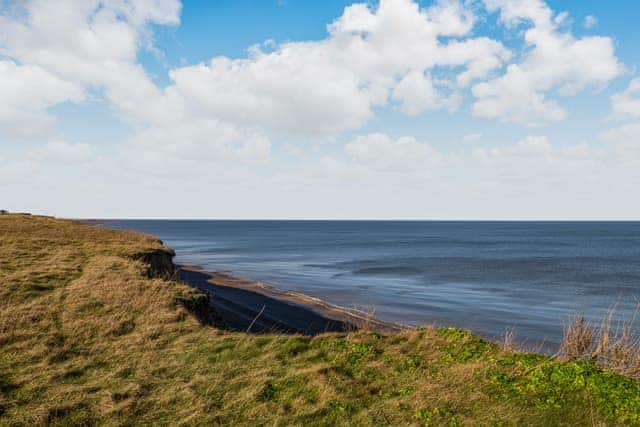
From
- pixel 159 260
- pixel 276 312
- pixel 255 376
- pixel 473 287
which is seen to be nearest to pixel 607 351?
pixel 255 376

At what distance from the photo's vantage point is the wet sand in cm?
2698

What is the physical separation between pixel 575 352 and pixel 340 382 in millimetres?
8049

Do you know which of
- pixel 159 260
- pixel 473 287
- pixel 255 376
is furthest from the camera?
pixel 473 287

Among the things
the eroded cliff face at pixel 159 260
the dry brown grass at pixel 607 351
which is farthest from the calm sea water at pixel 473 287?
the dry brown grass at pixel 607 351

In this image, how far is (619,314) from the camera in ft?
120

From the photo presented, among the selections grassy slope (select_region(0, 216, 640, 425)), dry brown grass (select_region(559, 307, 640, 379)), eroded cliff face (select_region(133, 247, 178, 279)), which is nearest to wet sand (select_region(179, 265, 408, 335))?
eroded cliff face (select_region(133, 247, 178, 279))

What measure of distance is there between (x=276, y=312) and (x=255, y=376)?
68.1 feet

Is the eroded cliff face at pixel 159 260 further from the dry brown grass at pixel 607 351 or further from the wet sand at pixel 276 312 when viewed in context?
the dry brown grass at pixel 607 351

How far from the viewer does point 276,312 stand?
32.3 meters

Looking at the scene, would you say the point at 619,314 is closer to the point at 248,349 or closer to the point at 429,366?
the point at 429,366

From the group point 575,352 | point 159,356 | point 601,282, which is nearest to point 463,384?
point 575,352

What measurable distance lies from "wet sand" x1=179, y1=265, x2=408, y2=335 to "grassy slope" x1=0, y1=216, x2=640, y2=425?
303 inches

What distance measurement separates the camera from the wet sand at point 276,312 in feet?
88.5

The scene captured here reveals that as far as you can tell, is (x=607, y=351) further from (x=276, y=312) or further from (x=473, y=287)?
(x=473, y=287)
